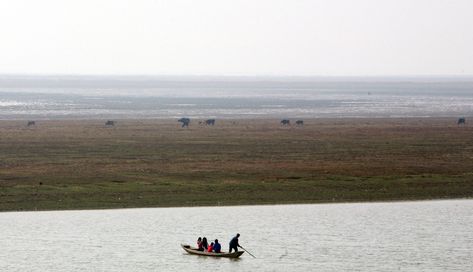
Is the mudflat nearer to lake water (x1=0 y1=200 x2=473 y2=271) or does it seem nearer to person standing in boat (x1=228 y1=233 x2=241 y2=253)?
lake water (x1=0 y1=200 x2=473 y2=271)

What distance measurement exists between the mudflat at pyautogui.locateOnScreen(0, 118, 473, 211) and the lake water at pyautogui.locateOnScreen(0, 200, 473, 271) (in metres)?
2.33

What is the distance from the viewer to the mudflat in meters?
47.7

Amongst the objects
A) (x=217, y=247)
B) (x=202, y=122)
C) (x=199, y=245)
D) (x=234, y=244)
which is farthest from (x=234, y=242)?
(x=202, y=122)

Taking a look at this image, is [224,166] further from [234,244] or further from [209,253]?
[234,244]

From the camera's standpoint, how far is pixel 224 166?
57.4 m

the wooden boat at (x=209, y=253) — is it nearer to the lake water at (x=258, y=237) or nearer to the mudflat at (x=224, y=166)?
the lake water at (x=258, y=237)

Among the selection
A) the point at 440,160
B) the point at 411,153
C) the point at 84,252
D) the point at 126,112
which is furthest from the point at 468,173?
the point at 126,112

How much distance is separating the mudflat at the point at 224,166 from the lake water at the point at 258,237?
2330mm

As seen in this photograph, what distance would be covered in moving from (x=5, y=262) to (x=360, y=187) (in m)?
21.8

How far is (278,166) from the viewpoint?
57625mm

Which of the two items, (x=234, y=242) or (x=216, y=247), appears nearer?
(x=234, y=242)

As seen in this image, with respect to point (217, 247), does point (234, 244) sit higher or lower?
higher

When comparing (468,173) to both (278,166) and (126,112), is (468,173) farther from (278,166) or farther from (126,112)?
(126,112)

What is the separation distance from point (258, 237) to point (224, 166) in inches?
727
